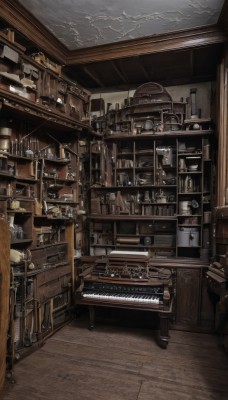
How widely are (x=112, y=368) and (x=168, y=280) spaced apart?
119cm

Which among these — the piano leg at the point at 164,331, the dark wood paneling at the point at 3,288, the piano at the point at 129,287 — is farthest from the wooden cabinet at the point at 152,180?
the dark wood paneling at the point at 3,288

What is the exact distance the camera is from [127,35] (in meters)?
3.66

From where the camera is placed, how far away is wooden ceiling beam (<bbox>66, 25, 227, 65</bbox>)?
349 cm

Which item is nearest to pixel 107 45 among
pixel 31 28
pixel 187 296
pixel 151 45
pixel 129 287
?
pixel 151 45

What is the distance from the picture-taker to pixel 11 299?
9.14ft

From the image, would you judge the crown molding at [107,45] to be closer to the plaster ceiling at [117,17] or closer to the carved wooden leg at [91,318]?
the plaster ceiling at [117,17]

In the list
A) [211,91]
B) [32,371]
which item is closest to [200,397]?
[32,371]

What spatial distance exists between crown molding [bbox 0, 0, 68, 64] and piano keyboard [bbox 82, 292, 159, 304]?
326 cm

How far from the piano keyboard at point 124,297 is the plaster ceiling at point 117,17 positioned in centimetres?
331

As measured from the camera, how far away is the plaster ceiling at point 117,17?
3.04m

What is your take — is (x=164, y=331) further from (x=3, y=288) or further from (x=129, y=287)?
(x=3, y=288)

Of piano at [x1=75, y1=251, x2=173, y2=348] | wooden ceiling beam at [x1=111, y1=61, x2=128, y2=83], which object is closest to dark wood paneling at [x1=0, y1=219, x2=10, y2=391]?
piano at [x1=75, y1=251, x2=173, y2=348]

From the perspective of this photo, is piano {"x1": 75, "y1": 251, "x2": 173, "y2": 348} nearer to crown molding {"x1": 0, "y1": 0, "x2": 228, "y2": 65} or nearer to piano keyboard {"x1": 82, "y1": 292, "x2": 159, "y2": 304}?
piano keyboard {"x1": 82, "y1": 292, "x2": 159, "y2": 304}

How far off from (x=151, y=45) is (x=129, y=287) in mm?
3190
